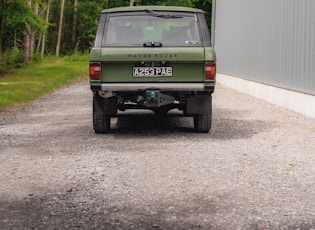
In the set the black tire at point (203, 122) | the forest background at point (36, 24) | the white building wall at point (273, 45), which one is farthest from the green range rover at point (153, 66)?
the forest background at point (36, 24)

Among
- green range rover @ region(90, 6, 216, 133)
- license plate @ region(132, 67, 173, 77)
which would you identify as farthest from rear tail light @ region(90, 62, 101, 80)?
license plate @ region(132, 67, 173, 77)

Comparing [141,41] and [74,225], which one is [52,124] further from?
[74,225]

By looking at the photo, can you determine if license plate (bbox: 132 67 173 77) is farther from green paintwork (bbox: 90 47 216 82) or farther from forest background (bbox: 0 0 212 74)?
forest background (bbox: 0 0 212 74)

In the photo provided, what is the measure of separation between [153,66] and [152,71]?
0.08 m

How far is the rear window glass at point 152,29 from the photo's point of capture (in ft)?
29.3

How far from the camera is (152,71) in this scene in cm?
867

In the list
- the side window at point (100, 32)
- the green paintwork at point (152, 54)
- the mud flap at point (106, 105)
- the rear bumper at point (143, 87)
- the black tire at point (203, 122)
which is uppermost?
the side window at point (100, 32)

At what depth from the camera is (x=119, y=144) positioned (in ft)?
27.6

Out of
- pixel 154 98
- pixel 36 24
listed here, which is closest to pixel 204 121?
pixel 154 98

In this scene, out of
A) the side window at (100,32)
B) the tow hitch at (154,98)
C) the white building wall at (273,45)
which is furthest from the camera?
the white building wall at (273,45)

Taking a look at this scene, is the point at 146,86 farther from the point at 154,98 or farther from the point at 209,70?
the point at 209,70

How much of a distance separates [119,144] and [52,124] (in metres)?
2.92

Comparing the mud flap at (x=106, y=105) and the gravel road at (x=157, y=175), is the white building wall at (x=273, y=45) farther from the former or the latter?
the mud flap at (x=106, y=105)

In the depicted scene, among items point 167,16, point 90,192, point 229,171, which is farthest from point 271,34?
point 90,192
